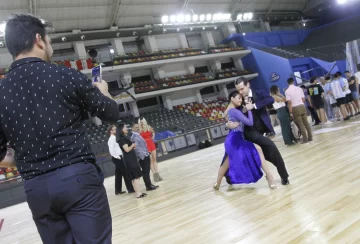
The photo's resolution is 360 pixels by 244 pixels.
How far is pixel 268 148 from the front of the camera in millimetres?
4262

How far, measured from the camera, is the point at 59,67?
1.45 metres

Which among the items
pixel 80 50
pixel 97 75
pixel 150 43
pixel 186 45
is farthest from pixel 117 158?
pixel 186 45

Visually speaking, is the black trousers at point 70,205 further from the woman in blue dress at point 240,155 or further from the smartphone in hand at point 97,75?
the woman in blue dress at point 240,155

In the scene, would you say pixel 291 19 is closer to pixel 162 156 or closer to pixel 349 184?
pixel 162 156

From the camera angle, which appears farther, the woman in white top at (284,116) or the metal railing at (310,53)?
the metal railing at (310,53)

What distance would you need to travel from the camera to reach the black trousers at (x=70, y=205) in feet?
4.25

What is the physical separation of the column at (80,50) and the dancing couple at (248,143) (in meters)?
18.5

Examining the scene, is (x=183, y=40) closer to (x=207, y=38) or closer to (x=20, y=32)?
(x=207, y=38)

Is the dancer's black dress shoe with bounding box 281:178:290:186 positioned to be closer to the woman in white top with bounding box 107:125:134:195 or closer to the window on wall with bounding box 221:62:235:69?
the woman in white top with bounding box 107:125:134:195

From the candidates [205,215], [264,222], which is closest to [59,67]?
[264,222]

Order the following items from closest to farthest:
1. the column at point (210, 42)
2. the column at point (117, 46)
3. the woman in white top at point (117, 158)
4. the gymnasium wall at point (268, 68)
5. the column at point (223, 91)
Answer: the woman in white top at point (117, 158) → the column at point (117, 46) → the gymnasium wall at point (268, 68) → the column at point (223, 91) → the column at point (210, 42)

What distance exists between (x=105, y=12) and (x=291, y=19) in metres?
18.5

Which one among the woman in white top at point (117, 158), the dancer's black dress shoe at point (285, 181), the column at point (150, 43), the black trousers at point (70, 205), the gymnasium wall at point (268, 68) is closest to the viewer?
the black trousers at point (70, 205)

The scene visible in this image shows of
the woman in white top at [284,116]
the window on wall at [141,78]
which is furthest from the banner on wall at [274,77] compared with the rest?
the woman in white top at [284,116]
